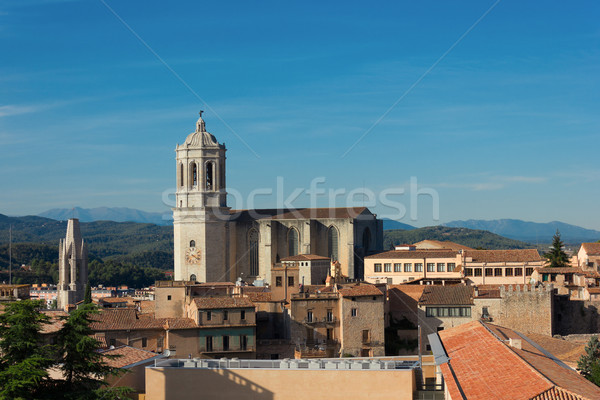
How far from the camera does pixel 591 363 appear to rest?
41.2 meters

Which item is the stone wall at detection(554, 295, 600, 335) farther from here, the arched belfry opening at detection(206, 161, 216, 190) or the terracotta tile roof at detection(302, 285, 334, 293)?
the arched belfry opening at detection(206, 161, 216, 190)

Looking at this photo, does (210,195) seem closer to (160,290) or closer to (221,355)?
(160,290)

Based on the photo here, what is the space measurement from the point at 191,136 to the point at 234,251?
11678 millimetres

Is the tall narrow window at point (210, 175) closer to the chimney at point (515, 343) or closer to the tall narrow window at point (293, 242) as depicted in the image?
the tall narrow window at point (293, 242)

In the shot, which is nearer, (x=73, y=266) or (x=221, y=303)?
(x=221, y=303)

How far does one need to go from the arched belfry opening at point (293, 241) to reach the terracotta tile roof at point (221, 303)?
31758mm

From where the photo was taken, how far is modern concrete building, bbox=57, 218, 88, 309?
106 meters

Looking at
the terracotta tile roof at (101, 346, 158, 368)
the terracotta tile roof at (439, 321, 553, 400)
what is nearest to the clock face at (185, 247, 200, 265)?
the terracotta tile roof at (101, 346, 158, 368)

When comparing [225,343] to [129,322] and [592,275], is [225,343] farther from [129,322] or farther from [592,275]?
[592,275]

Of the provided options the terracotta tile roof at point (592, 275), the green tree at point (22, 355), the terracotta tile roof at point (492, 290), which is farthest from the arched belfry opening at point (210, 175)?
the green tree at point (22, 355)

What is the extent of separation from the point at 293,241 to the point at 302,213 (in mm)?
Answer: 2961

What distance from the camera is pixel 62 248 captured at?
110062mm

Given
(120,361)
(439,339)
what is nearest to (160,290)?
(120,361)

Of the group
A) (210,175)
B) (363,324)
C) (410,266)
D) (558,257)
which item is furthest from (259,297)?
(210,175)
